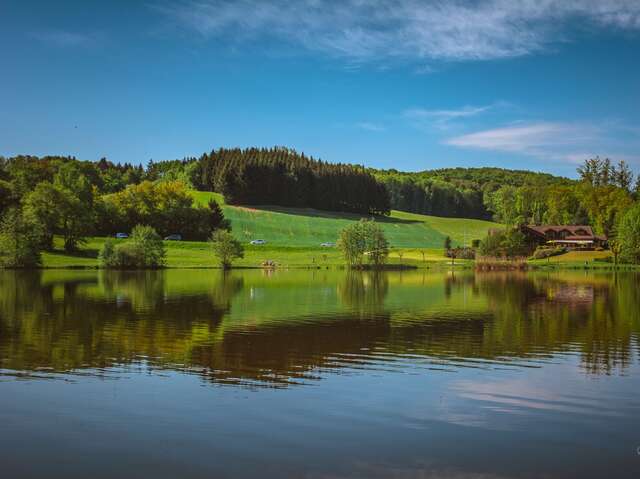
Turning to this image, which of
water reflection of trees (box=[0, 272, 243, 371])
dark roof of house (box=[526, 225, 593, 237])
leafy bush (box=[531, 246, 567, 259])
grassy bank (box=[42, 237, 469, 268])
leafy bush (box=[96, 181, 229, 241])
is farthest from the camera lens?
dark roof of house (box=[526, 225, 593, 237])

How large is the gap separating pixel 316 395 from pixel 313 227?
481 feet

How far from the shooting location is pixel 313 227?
544ft

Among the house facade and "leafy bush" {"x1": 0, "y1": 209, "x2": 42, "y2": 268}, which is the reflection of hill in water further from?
the house facade

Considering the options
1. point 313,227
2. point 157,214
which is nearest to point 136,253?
point 157,214

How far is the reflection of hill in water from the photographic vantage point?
2522cm

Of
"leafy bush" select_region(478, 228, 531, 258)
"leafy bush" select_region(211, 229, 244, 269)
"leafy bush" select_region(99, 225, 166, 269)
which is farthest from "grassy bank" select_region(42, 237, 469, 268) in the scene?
"leafy bush" select_region(478, 228, 531, 258)

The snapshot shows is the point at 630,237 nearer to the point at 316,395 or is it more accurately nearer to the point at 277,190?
the point at 277,190

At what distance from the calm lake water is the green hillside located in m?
110

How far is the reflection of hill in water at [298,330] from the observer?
25219mm

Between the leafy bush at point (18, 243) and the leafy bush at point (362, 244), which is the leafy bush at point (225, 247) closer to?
the leafy bush at point (362, 244)

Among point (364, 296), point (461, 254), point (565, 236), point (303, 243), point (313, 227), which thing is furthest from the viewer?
point (313, 227)

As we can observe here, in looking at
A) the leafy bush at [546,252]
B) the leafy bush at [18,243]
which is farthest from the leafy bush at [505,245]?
the leafy bush at [18,243]

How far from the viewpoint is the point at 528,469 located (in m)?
13.3

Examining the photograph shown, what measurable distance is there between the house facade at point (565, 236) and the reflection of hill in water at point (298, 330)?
95.2m
